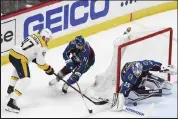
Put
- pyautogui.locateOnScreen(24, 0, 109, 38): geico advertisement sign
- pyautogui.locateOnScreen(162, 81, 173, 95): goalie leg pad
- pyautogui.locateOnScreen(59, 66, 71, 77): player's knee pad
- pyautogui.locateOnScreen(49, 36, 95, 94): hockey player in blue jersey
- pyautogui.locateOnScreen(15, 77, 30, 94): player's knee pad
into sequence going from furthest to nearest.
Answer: pyautogui.locateOnScreen(24, 0, 109, 38): geico advertisement sign
pyautogui.locateOnScreen(59, 66, 71, 77): player's knee pad
pyautogui.locateOnScreen(162, 81, 173, 95): goalie leg pad
pyautogui.locateOnScreen(49, 36, 95, 94): hockey player in blue jersey
pyautogui.locateOnScreen(15, 77, 30, 94): player's knee pad

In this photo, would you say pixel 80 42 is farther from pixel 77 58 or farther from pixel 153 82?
pixel 153 82

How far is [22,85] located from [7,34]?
150cm

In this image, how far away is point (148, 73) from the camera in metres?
8.61

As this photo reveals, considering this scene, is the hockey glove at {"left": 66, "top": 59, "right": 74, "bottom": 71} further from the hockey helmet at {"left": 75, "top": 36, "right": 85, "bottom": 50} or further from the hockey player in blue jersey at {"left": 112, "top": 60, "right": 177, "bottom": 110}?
the hockey player in blue jersey at {"left": 112, "top": 60, "right": 177, "bottom": 110}

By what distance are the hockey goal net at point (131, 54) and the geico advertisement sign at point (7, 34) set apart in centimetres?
146

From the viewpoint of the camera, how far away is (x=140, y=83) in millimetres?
8484

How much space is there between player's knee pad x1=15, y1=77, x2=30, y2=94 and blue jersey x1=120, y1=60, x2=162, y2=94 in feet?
3.72

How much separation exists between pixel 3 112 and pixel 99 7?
3.00 m

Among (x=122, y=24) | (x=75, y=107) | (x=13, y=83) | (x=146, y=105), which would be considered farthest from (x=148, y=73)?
(x=122, y=24)

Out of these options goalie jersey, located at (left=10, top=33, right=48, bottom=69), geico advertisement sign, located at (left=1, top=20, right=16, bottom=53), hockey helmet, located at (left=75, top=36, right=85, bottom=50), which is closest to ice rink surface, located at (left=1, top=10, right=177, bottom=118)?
geico advertisement sign, located at (left=1, top=20, right=16, bottom=53)

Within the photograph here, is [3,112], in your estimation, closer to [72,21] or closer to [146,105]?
[146,105]

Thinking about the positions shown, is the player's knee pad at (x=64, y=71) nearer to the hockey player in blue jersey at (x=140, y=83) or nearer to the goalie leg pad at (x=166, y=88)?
the hockey player in blue jersey at (x=140, y=83)

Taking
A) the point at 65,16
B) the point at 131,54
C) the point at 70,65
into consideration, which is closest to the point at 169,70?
the point at 131,54

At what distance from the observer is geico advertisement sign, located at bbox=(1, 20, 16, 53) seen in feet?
31.0
